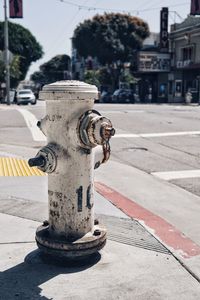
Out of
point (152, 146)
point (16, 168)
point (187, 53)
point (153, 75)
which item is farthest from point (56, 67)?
point (16, 168)

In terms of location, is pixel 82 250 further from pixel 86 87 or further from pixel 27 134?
pixel 27 134

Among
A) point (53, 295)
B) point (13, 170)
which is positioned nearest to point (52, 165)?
point (53, 295)

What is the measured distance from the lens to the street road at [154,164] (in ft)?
18.5

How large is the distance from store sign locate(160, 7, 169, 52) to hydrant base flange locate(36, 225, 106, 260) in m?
44.0

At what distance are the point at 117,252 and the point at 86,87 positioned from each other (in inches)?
57.2

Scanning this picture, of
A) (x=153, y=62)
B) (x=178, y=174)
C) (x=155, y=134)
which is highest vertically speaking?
(x=153, y=62)

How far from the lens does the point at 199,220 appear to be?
5.01 m

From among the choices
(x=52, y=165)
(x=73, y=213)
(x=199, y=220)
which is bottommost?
(x=199, y=220)

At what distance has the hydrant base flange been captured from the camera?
3.38 meters

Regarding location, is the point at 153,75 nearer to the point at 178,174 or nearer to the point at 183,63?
the point at 183,63

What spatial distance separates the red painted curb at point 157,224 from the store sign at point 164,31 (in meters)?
41.2

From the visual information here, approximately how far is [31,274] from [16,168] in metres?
4.68

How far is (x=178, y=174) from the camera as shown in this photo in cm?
790

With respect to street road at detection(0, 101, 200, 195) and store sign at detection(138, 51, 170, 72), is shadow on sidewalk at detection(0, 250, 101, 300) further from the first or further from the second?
store sign at detection(138, 51, 170, 72)
